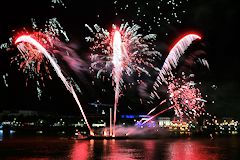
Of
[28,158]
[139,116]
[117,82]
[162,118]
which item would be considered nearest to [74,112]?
[139,116]

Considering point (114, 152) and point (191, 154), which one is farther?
point (114, 152)

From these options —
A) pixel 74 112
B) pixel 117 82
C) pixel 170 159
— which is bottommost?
pixel 170 159

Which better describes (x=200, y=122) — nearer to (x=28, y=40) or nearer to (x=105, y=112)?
(x=105, y=112)

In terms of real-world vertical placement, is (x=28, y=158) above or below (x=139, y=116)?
below

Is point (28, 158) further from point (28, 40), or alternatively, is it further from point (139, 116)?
point (139, 116)

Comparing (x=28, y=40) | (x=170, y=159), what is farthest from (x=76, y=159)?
(x=28, y=40)

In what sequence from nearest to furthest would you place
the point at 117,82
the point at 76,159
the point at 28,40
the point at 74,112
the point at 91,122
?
1. the point at 76,159
2. the point at 28,40
3. the point at 117,82
4. the point at 74,112
5. the point at 91,122

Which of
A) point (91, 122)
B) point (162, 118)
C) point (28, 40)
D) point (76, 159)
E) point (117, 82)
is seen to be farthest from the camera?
point (162, 118)

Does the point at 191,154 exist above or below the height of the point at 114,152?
below

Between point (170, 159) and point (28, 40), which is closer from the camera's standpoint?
point (170, 159)

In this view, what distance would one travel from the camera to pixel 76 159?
2217 cm

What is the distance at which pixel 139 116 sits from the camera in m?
146

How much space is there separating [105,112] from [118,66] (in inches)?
4385

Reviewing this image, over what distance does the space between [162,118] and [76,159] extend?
155 meters
